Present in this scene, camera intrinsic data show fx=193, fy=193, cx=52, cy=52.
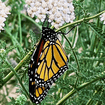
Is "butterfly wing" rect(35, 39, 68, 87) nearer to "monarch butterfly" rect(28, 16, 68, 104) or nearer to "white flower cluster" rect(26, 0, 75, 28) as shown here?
"monarch butterfly" rect(28, 16, 68, 104)

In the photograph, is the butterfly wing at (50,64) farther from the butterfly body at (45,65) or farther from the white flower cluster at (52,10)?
the white flower cluster at (52,10)

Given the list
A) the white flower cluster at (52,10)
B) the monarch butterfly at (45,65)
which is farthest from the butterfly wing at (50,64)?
the white flower cluster at (52,10)

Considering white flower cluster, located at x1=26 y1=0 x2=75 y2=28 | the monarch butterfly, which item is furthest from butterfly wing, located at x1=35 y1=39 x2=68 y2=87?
white flower cluster, located at x1=26 y1=0 x2=75 y2=28

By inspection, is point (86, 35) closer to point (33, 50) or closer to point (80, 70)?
point (80, 70)

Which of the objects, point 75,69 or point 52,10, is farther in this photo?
point 75,69

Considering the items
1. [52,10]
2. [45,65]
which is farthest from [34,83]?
[52,10]

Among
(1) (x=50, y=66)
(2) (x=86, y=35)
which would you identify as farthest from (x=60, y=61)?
(2) (x=86, y=35)

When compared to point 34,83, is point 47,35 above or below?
above

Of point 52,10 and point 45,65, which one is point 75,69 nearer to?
point 45,65
